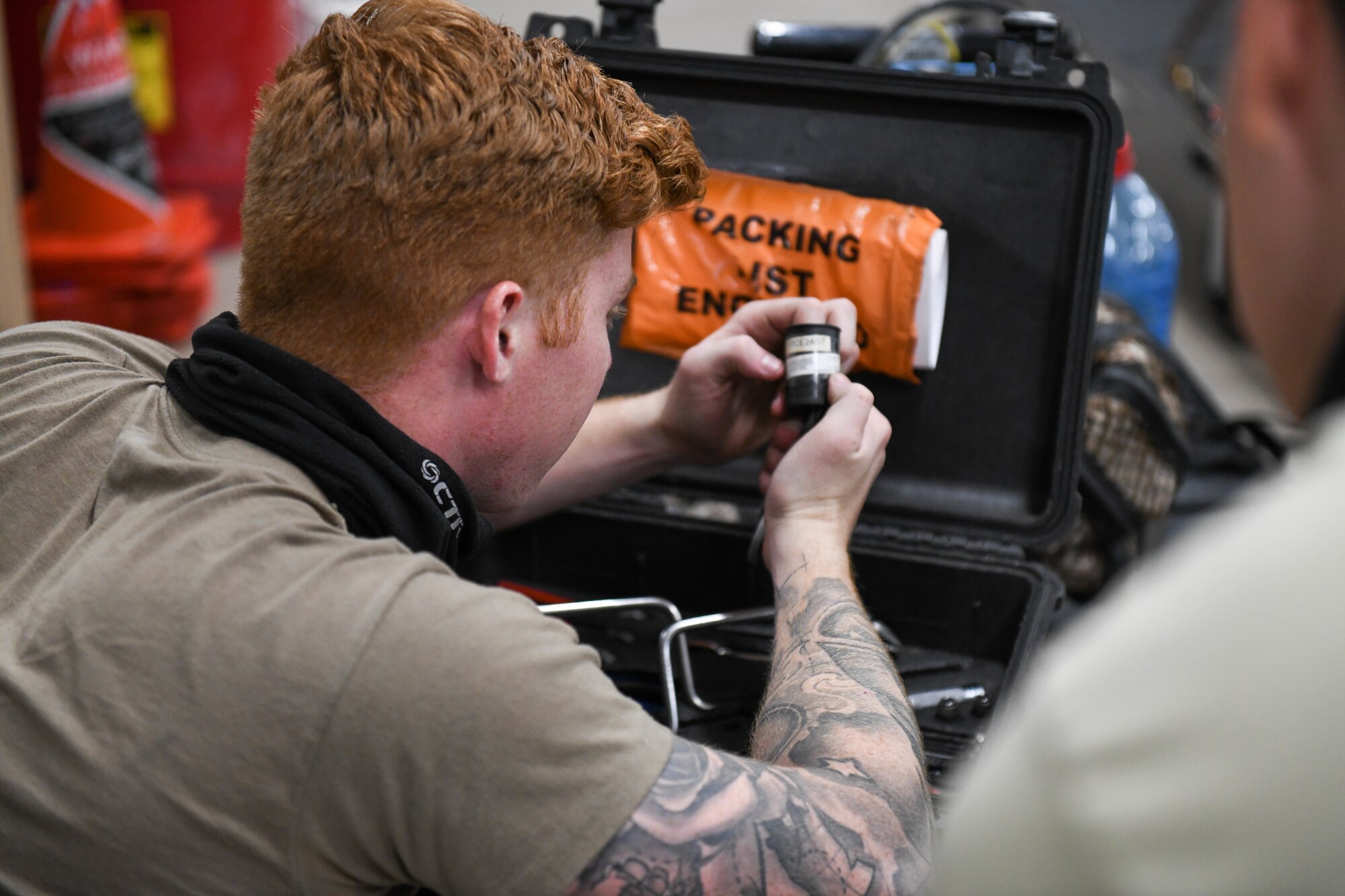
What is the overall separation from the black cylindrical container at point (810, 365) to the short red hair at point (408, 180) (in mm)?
311

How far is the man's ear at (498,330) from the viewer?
0.92m

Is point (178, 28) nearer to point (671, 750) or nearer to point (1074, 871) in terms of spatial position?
point (671, 750)

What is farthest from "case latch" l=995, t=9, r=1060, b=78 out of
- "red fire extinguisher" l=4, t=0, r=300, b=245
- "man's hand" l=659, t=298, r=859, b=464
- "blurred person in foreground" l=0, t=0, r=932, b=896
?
"red fire extinguisher" l=4, t=0, r=300, b=245

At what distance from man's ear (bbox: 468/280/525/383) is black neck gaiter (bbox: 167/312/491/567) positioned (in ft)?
0.28

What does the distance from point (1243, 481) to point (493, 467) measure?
117 centimetres

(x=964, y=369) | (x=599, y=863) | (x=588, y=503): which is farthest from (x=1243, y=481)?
(x=599, y=863)

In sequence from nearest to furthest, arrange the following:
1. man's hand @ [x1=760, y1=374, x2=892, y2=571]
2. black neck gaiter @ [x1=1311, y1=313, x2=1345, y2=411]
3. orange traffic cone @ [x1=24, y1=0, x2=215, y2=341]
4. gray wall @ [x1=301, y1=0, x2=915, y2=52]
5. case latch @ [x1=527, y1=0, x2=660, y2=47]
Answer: black neck gaiter @ [x1=1311, y1=313, x2=1345, y2=411], man's hand @ [x1=760, y1=374, x2=892, y2=571], case latch @ [x1=527, y1=0, x2=660, y2=47], orange traffic cone @ [x1=24, y1=0, x2=215, y2=341], gray wall @ [x1=301, y1=0, x2=915, y2=52]

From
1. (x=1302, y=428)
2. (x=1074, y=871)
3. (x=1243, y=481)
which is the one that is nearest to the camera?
(x=1074, y=871)

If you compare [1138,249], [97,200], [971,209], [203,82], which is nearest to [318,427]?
[971,209]

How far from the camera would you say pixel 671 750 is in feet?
2.52

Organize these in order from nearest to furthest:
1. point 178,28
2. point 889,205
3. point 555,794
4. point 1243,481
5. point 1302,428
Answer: point 1302,428, point 555,794, point 889,205, point 1243,481, point 178,28

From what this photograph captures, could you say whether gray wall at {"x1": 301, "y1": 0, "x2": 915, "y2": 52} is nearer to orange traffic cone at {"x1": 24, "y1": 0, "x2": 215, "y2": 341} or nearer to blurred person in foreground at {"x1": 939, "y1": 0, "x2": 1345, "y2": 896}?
orange traffic cone at {"x1": 24, "y1": 0, "x2": 215, "y2": 341}

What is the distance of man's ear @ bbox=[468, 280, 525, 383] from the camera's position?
92 cm

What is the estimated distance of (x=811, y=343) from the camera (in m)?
1.21
